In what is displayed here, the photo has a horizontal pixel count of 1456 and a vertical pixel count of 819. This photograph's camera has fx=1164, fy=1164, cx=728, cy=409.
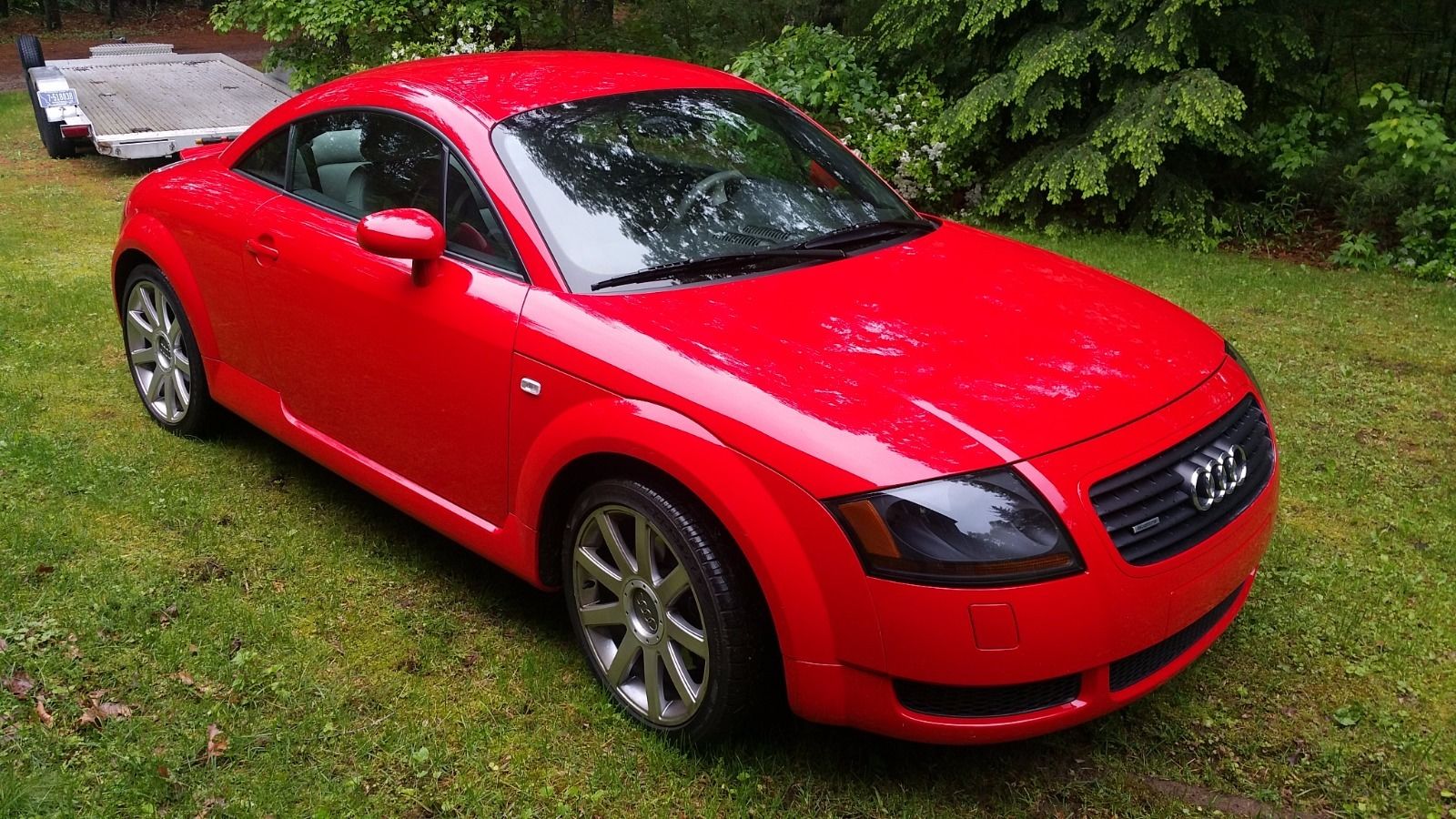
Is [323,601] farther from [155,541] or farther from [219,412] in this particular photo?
[219,412]

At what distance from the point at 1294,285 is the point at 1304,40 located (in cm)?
185

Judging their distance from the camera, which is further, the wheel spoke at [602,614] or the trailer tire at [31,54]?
the trailer tire at [31,54]

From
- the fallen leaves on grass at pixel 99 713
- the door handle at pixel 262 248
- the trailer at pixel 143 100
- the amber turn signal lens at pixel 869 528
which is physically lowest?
the trailer at pixel 143 100

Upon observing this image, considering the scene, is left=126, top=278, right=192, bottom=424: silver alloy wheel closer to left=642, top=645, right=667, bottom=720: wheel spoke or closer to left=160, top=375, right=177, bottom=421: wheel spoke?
left=160, top=375, right=177, bottom=421: wheel spoke

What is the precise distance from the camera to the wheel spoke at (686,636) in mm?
2799

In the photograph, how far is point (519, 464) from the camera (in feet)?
10.4

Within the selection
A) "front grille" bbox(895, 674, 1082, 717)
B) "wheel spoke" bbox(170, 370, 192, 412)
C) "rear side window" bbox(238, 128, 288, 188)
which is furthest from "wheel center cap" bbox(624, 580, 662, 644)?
"wheel spoke" bbox(170, 370, 192, 412)

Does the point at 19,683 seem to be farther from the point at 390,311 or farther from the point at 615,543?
the point at 615,543

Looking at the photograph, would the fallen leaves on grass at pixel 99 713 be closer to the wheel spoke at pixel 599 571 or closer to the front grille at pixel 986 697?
the wheel spoke at pixel 599 571

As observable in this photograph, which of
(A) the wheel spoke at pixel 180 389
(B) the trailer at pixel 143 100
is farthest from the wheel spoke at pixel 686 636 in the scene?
(B) the trailer at pixel 143 100

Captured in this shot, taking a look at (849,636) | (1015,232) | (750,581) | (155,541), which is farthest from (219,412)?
(1015,232)

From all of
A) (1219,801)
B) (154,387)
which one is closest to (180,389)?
(154,387)

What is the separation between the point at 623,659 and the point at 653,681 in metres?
0.13

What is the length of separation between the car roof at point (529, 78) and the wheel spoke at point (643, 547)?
54.3 inches
